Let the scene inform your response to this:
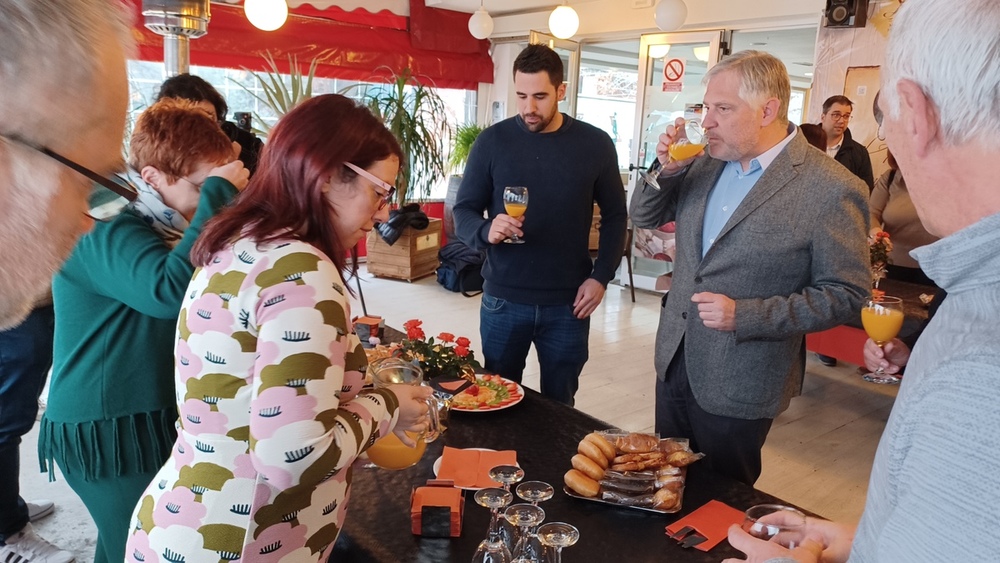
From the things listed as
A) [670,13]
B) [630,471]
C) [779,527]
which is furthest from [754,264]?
[670,13]

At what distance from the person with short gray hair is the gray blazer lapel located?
66.6 inches

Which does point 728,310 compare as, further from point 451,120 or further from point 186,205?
point 451,120

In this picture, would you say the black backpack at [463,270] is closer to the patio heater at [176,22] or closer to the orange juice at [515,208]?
the patio heater at [176,22]

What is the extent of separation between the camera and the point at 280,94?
5145 millimetres

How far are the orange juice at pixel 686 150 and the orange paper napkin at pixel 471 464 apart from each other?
3.74ft

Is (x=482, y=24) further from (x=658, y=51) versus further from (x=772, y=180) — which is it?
(x=772, y=180)

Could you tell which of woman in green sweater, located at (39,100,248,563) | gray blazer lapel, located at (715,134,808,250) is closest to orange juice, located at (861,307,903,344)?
gray blazer lapel, located at (715,134,808,250)

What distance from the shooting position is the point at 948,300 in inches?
30.7

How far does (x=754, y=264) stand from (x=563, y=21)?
15.5ft

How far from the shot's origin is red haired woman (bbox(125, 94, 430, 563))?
108 cm

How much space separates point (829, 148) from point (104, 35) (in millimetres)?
5280

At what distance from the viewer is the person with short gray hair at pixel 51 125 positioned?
606mm

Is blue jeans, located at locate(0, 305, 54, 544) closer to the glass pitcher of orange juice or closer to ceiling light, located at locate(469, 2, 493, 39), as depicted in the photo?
the glass pitcher of orange juice

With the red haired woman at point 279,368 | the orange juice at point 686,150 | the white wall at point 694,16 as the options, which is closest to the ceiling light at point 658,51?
the white wall at point 694,16
